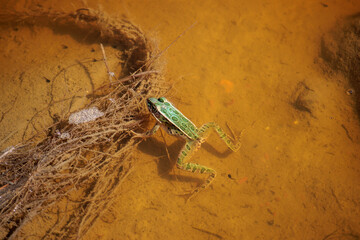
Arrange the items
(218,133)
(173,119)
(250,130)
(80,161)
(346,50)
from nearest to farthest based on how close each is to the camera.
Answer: (80,161)
(173,119)
(218,133)
(250,130)
(346,50)

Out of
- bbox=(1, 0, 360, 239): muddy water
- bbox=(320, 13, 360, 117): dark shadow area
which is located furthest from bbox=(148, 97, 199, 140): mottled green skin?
bbox=(320, 13, 360, 117): dark shadow area

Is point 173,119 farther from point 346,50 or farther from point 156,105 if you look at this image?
point 346,50

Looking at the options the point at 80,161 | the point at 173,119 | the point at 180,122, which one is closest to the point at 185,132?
the point at 180,122

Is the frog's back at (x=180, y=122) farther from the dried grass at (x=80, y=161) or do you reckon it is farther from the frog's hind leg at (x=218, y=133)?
the dried grass at (x=80, y=161)

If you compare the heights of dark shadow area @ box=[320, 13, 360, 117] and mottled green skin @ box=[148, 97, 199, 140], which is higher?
dark shadow area @ box=[320, 13, 360, 117]

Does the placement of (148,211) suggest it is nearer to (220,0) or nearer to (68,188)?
(68,188)

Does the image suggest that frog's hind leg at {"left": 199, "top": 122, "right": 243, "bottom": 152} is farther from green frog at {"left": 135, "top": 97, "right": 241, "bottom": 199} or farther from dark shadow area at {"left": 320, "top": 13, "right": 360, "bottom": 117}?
dark shadow area at {"left": 320, "top": 13, "right": 360, "bottom": 117}

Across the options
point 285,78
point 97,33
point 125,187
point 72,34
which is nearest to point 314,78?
point 285,78
